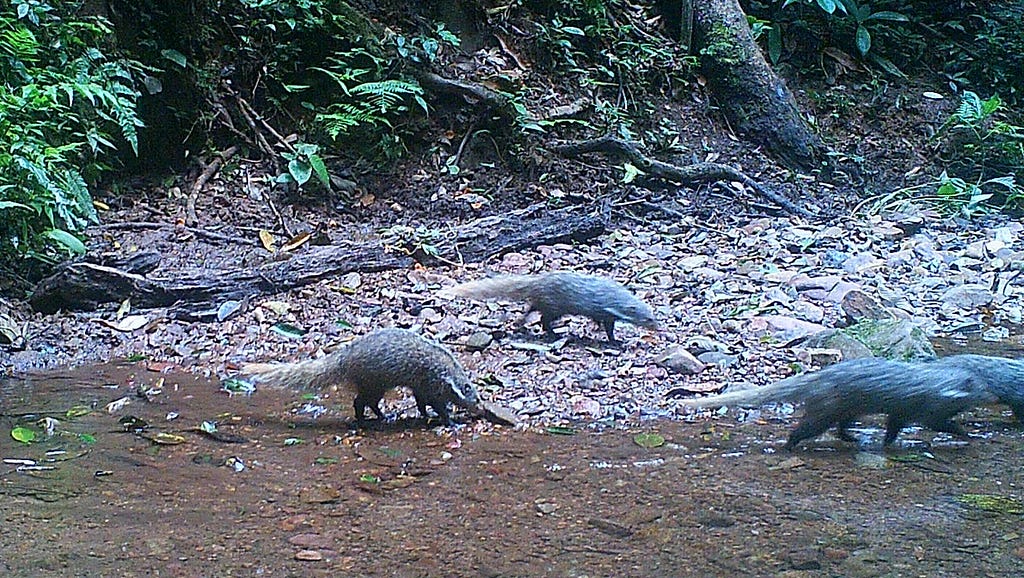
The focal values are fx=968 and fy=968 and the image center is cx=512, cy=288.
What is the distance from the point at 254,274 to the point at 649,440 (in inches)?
149

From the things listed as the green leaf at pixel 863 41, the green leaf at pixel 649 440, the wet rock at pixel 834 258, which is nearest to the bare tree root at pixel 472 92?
the wet rock at pixel 834 258

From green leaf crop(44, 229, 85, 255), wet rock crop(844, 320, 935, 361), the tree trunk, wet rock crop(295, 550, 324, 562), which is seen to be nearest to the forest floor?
wet rock crop(295, 550, 324, 562)

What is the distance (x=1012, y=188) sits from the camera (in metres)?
11.1

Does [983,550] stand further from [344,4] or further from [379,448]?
[344,4]

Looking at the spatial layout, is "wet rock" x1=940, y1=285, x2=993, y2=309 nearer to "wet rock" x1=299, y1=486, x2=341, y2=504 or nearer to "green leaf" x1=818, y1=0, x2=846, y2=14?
"wet rock" x1=299, y1=486, x2=341, y2=504

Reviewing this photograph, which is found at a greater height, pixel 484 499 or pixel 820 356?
pixel 484 499

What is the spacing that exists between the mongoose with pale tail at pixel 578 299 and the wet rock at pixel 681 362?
57 centimetres

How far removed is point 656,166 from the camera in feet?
36.0

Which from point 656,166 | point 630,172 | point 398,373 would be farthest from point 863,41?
point 398,373

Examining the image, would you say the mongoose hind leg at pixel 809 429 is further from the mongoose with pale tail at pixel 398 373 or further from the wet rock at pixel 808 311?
the wet rock at pixel 808 311

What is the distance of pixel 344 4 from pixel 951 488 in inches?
357

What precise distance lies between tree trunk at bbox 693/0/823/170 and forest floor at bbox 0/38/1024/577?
2164mm

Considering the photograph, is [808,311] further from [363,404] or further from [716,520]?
[716,520]

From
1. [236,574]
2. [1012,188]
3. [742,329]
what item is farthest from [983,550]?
[1012,188]
